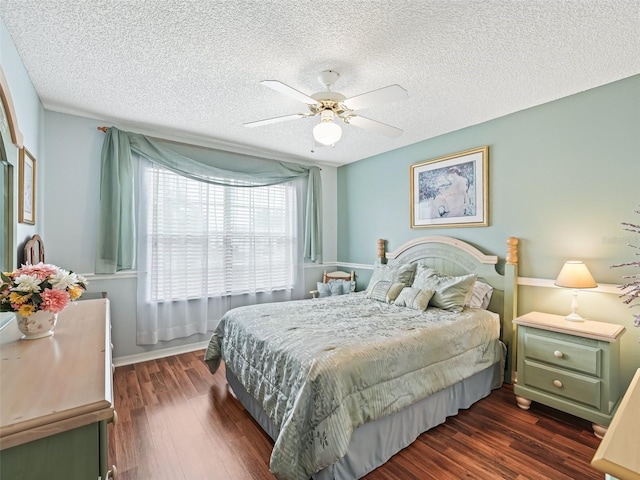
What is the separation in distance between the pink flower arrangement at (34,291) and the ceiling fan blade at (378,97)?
6.20 feet

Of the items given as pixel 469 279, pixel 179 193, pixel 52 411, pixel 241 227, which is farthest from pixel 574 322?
pixel 179 193

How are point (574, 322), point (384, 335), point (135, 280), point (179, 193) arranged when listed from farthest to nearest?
1. point (179, 193)
2. point (135, 280)
3. point (574, 322)
4. point (384, 335)

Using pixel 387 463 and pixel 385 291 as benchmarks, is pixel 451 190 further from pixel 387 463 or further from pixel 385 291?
pixel 387 463

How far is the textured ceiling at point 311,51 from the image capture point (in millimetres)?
1636

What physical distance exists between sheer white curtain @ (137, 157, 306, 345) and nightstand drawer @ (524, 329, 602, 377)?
9.70 feet

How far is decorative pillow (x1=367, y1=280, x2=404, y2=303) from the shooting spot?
10.4 feet

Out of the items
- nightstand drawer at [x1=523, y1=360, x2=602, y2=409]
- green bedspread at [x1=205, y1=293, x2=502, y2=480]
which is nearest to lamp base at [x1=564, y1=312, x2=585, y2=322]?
nightstand drawer at [x1=523, y1=360, x2=602, y2=409]

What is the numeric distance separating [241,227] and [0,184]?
2601 millimetres

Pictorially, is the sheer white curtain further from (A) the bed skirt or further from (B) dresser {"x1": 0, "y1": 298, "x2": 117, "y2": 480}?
(B) dresser {"x1": 0, "y1": 298, "x2": 117, "y2": 480}

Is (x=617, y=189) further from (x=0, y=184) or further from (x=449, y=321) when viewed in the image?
(x=0, y=184)

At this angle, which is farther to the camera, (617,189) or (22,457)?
(617,189)

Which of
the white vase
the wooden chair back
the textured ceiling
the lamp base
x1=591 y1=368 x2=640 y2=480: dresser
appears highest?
the textured ceiling

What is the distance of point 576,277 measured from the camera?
2.26 m

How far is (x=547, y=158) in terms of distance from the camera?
2.74 metres
